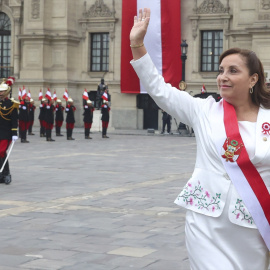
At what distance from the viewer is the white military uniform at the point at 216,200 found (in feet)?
12.1

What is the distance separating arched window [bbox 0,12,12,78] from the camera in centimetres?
4300

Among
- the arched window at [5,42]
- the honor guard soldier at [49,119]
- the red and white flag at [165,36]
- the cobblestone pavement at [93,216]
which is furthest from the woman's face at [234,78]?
the arched window at [5,42]

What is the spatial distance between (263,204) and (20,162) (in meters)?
14.4

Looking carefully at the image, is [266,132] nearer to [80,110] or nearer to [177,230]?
[177,230]

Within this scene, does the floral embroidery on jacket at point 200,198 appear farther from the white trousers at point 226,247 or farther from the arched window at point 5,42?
the arched window at point 5,42

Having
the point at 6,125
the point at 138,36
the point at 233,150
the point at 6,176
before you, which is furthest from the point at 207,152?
the point at 6,125

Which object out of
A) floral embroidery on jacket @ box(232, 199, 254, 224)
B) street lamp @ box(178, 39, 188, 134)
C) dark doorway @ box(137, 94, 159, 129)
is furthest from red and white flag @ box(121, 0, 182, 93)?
floral embroidery on jacket @ box(232, 199, 254, 224)

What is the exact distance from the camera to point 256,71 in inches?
152

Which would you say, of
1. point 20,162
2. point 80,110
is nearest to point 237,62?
point 20,162

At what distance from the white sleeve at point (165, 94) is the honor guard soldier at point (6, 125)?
374 inches

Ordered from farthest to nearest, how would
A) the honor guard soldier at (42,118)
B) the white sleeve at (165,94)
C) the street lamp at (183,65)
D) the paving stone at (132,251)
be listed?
the street lamp at (183,65) < the honor guard soldier at (42,118) < the paving stone at (132,251) < the white sleeve at (165,94)

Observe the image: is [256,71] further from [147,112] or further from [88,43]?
[88,43]

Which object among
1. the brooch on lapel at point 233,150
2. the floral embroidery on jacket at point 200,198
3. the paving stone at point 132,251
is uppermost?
the brooch on lapel at point 233,150

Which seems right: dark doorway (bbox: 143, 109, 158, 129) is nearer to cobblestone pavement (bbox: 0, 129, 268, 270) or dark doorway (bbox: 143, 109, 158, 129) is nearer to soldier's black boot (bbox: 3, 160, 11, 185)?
cobblestone pavement (bbox: 0, 129, 268, 270)
